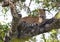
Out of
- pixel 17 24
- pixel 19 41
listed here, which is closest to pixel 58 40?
pixel 19 41

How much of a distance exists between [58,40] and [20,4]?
2348 millimetres

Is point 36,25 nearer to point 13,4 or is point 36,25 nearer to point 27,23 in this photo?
point 27,23

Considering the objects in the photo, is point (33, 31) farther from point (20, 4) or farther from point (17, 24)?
point (20, 4)

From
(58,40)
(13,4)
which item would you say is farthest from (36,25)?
(58,40)

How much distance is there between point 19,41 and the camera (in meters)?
4.38

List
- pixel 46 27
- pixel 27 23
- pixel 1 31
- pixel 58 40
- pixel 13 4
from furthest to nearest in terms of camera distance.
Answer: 1. pixel 58 40
2. pixel 1 31
3. pixel 27 23
4. pixel 46 27
5. pixel 13 4

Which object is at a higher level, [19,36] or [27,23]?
[27,23]

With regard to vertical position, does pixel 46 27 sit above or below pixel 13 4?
below

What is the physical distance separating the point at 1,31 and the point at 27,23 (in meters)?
1.48

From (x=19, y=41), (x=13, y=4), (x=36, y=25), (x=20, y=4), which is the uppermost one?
(x=20, y=4)

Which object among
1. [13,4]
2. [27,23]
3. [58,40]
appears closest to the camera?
[13,4]

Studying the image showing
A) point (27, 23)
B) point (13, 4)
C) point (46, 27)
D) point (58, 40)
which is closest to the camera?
point (13, 4)

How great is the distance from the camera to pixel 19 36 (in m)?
4.23

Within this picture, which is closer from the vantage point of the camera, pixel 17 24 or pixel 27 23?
pixel 17 24
